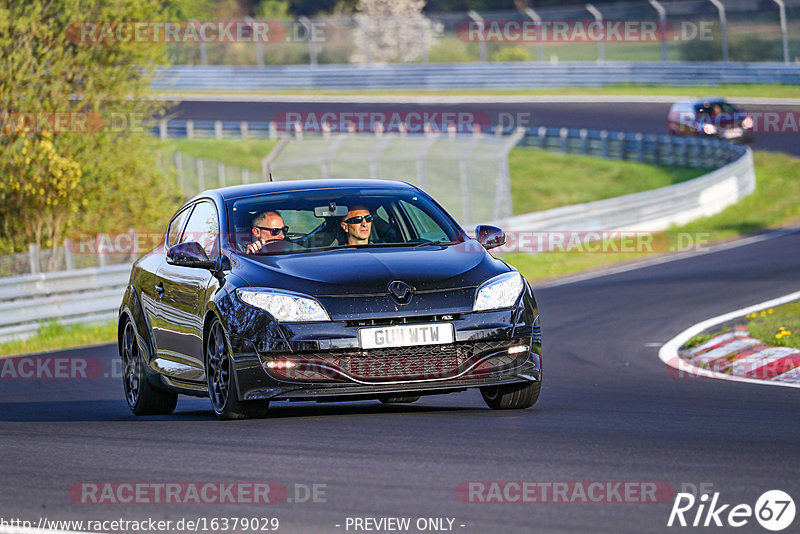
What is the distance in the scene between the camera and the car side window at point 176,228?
34.0 ft

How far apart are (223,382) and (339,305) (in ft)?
3.36

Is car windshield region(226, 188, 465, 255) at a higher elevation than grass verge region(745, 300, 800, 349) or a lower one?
higher

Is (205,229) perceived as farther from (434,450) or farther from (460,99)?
(460,99)

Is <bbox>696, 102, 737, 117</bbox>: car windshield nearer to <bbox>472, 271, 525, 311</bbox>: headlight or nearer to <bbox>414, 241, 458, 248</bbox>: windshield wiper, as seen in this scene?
<bbox>414, 241, 458, 248</bbox>: windshield wiper

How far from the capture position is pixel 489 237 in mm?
9359

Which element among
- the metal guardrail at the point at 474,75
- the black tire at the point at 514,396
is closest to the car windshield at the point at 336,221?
the black tire at the point at 514,396

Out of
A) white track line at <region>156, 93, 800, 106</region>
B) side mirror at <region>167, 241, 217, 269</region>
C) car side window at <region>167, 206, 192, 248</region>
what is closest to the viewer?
side mirror at <region>167, 241, 217, 269</region>

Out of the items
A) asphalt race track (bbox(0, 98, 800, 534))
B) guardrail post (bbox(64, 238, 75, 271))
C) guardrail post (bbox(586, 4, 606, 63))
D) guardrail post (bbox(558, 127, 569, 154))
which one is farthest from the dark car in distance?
asphalt race track (bbox(0, 98, 800, 534))

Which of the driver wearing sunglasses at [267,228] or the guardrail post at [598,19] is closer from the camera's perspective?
the driver wearing sunglasses at [267,228]

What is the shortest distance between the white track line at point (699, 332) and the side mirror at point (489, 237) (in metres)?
2.75

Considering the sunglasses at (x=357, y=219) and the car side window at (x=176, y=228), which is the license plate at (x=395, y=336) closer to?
the sunglasses at (x=357, y=219)

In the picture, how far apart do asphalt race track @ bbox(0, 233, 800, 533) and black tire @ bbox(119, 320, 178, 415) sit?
0.21 meters

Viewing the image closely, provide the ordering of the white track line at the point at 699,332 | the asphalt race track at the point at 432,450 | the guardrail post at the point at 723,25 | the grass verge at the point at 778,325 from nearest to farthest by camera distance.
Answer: the asphalt race track at the point at 432,450, the white track line at the point at 699,332, the grass verge at the point at 778,325, the guardrail post at the point at 723,25

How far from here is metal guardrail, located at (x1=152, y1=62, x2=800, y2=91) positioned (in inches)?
2099
